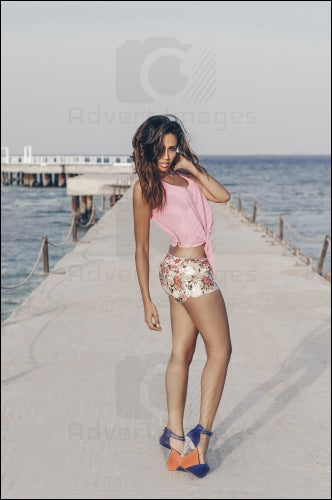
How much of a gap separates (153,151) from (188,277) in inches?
30.4

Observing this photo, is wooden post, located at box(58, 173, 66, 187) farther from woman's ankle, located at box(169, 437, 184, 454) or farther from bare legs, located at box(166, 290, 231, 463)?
bare legs, located at box(166, 290, 231, 463)

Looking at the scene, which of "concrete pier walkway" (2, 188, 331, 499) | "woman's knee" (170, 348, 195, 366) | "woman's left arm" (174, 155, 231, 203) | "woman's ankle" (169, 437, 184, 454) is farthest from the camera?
"concrete pier walkway" (2, 188, 331, 499)

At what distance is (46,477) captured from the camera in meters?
5.60

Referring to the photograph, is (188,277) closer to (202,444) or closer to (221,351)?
(221,351)

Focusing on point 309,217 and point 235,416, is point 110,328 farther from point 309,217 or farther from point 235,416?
point 309,217

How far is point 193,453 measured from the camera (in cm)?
425

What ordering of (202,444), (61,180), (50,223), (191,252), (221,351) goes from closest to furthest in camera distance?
1. (191,252)
2. (221,351)
3. (202,444)
4. (50,223)
5. (61,180)

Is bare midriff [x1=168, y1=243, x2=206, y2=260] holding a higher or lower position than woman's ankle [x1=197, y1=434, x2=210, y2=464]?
higher

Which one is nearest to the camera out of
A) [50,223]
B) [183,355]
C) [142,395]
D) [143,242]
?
[143,242]

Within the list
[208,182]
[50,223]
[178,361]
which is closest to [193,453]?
[178,361]

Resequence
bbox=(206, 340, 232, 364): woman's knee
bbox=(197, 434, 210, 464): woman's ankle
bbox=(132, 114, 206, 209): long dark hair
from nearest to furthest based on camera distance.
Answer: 1. bbox=(132, 114, 206, 209): long dark hair
2. bbox=(206, 340, 232, 364): woman's knee
3. bbox=(197, 434, 210, 464): woman's ankle

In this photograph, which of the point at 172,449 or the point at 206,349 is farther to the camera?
the point at 172,449

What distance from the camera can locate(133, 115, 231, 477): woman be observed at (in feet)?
10.2

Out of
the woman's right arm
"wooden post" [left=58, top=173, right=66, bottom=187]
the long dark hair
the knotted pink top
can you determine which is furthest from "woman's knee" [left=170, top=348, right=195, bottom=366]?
"wooden post" [left=58, top=173, right=66, bottom=187]
